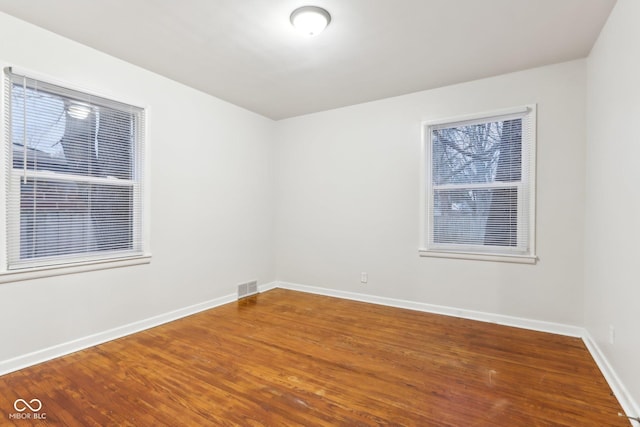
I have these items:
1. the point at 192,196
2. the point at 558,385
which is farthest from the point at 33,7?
the point at 558,385

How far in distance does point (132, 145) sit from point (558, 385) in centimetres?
414

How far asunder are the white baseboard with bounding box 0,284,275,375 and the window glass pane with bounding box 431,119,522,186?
10.8ft

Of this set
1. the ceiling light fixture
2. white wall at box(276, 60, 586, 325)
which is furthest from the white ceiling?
white wall at box(276, 60, 586, 325)

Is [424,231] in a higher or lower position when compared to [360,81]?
lower

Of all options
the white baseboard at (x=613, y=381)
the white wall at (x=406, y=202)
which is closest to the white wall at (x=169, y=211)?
the white wall at (x=406, y=202)

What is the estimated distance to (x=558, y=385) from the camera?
2146 millimetres

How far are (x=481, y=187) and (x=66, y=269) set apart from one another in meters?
4.09

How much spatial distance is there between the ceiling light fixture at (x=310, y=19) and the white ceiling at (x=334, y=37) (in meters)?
0.05

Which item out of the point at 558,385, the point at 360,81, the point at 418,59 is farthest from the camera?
the point at 360,81

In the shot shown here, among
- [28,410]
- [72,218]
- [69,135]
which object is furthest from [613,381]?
[69,135]

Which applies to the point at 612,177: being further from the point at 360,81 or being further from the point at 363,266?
the point at 363,266

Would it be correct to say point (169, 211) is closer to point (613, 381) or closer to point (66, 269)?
point (66, 269)

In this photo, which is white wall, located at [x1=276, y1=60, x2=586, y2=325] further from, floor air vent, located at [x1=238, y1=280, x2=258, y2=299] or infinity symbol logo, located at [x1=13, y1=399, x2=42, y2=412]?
infinity symbol logo, located at [x1=13, y1=399, x2=42, y2=412]

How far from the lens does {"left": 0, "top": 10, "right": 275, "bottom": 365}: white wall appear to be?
245 centimetres
